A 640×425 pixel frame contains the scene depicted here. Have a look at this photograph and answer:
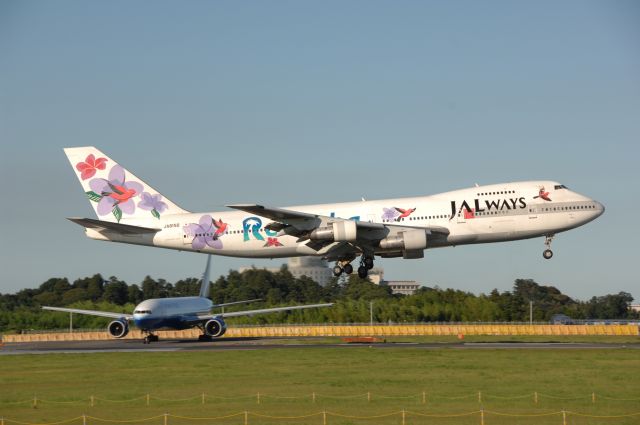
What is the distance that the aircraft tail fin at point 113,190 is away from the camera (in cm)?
6988

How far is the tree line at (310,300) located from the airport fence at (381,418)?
72726mm

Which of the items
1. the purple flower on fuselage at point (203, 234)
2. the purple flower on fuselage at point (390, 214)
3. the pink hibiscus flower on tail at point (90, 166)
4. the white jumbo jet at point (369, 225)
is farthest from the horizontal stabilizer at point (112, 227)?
the purple flower on fuselage at point (390, 214)

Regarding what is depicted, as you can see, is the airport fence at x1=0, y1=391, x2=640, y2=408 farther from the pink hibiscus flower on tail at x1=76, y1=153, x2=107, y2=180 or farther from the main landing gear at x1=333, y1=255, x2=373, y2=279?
the pink hibiscus flower on tail at x1=76, y1=153, x2=107, y2=180

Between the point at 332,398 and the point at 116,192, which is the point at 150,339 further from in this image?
the point at 332,398

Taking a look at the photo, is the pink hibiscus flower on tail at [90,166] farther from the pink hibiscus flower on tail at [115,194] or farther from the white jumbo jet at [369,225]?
the white jumbo jet at [369,225]

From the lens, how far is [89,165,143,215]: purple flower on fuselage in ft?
233

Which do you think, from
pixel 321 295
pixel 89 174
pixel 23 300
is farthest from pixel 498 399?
pixel 23 300

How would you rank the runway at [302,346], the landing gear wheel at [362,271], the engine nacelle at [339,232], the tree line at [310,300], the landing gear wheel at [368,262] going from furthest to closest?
the tree line at [310,300]
the landing gear wheel at [368,262]
the landing gear wheel at [362,271]
the runway at [302,346]
the engine nacelle at [339,232]

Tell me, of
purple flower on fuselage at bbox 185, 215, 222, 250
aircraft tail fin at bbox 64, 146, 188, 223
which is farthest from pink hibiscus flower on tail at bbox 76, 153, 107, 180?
purple flower on fuselage at bbox 185, 215, 222, 250

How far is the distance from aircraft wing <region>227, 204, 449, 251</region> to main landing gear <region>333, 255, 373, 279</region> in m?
1.52

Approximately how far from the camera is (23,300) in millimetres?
156250

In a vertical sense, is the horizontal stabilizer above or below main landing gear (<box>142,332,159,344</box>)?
above

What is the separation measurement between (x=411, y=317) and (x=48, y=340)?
41.3 meters

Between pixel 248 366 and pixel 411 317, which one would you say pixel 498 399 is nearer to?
pixel 248 366
